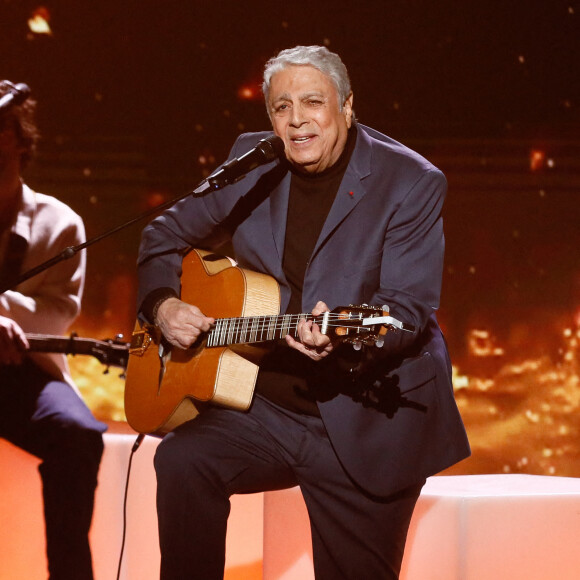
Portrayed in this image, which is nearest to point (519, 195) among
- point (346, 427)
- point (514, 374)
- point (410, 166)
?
point (514, 374)

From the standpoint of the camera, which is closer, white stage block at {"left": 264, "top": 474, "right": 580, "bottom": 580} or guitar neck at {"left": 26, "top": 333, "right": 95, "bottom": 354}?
white stage block at {"left": 264, "top": 474, "right": 580, "bottom": 580}

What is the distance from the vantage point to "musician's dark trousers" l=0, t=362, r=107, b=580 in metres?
2.87

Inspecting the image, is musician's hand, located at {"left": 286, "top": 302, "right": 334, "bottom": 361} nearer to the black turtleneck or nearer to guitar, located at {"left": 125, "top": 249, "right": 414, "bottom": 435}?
guitar, located at {"left": 125, "top": 249, "right": 414, "bottom": 435}

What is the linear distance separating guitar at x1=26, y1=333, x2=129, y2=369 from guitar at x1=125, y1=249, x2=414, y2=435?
360mm

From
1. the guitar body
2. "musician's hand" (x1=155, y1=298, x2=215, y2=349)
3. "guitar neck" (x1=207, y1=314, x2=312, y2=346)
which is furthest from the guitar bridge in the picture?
"guitar neck" (x1=207, y1=314, x2=312, y2=346)

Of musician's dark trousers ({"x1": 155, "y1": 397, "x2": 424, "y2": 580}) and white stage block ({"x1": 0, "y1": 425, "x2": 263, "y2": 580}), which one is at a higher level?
musician's dark trousers ({"x1": 155, "y1": 397, "x2": 424, "y2": 580})

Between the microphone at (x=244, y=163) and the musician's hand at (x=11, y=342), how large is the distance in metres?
1.26

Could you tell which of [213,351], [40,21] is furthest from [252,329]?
[40,21]

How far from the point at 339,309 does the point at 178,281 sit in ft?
2.88

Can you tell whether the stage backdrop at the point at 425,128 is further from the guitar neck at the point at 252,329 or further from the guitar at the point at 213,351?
the guitar neck at the point at 252,329

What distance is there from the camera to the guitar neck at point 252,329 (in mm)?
2035

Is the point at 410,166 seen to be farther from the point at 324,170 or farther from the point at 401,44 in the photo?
the point at 401,44

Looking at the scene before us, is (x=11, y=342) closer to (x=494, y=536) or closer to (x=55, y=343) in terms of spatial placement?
(x=55, y=343)

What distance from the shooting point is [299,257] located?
230 centimetres
